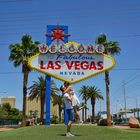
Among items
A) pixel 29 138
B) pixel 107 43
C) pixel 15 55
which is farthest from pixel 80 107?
pixel 107 43

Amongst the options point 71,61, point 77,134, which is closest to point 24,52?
point 71,61

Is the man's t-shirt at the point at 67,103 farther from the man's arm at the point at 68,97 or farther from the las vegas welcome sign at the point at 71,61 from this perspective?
the las vegas welcome sign at the point at 71,61

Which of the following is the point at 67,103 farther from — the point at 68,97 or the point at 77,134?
→ the point at 77,134

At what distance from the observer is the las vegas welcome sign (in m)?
18.3

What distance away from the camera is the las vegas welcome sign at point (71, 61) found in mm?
18344

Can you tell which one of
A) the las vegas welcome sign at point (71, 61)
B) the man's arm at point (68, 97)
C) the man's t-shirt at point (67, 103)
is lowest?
the man's t-shirt at point (67, 103)

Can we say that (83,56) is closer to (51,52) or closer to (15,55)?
(51,52)

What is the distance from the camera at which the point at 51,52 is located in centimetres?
1881

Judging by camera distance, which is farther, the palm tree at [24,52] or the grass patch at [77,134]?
the palm tree at [24,52]

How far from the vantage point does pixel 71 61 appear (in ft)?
61.4

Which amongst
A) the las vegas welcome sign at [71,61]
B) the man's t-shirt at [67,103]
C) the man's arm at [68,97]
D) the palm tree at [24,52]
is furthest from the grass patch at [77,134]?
the palm tree at [24,52]

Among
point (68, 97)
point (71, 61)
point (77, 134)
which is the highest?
point (71, 61)

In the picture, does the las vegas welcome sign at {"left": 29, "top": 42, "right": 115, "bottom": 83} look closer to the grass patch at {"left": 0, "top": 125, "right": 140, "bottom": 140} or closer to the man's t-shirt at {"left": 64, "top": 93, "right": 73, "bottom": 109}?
the grass patch at {"left": 0, "top": 125, "right": 140, "bottom": 140}

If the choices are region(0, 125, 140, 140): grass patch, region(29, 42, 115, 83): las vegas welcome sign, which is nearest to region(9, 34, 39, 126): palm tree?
region(29, 42, 115, 83): las vegas welcome sign
